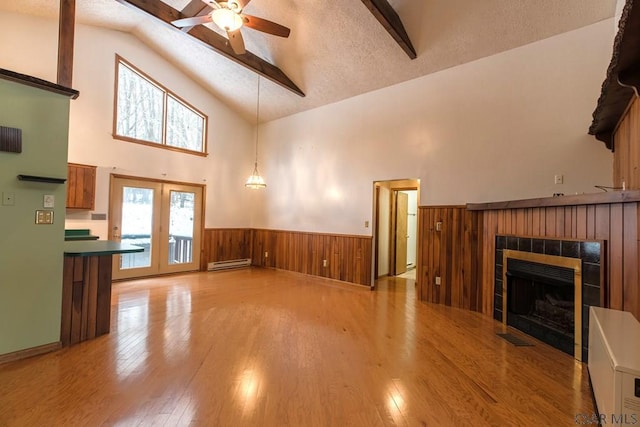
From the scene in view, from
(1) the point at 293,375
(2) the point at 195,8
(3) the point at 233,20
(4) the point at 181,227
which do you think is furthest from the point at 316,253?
(2) the point at 195,8

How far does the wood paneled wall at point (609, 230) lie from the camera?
87.7 inches

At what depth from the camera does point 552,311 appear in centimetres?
325

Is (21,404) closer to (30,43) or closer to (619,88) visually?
(619,88)

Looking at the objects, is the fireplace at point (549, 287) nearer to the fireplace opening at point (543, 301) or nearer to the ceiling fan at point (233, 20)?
the fireplace opening at point (543, 301)

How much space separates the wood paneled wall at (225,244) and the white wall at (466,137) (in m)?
1.64

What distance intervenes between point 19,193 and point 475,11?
5247 millimetres

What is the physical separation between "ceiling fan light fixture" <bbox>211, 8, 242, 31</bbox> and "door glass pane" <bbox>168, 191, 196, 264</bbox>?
4.20 m

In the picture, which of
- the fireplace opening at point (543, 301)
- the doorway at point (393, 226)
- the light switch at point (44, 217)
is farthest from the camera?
the doorway at point (393, 226)

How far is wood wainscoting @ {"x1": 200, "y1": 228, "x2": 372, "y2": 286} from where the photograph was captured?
18.4 ft

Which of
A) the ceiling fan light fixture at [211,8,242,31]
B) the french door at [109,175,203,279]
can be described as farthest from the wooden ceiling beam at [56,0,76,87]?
the french door at [109,175,203,279]

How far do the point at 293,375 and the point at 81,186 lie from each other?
498 cm

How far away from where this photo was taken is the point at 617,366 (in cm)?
142

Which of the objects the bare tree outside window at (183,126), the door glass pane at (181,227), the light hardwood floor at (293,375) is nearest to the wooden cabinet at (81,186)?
the door glass pane at (181,227)

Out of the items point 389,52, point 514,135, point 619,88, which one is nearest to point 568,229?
point 619,88
